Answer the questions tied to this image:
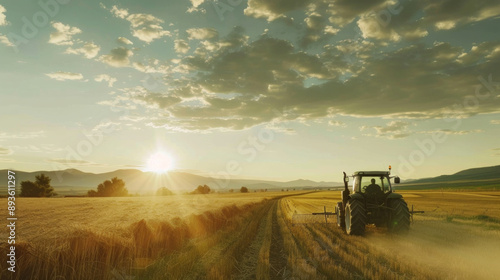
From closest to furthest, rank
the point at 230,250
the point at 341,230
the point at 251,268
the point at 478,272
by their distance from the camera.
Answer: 1. the point at 478,272
2. the point at 251,268
3. the point at 230,250
4. the point at 341,230

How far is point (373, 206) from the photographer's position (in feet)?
48.2

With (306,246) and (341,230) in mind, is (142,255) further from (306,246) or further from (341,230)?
(341,230)

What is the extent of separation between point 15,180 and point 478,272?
11944 mm

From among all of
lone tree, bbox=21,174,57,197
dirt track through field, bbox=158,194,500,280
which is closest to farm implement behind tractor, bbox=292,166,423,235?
dirt track through field, bbox=158,194,500,280

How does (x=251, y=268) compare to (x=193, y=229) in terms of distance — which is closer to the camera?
(x=251, y=268)

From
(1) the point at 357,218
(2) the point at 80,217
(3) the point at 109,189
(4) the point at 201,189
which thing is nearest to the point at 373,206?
(1) the point at 357,218

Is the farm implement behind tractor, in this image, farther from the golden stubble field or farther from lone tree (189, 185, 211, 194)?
lone tree (189, 185, 211, 194)

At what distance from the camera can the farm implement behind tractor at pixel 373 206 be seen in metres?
13.7

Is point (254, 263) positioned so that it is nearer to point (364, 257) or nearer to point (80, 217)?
point (364, 257)

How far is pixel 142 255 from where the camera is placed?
31.1ft

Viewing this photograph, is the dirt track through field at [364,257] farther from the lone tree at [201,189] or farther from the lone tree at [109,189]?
the lone tree at [201,189]

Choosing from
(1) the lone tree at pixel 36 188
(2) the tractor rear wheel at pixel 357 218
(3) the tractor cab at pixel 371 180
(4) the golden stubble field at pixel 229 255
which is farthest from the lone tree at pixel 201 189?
(2) the tractor rear wheel at pixel 357 218

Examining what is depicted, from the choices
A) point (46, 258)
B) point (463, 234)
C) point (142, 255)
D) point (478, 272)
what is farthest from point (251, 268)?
point (463, 234)

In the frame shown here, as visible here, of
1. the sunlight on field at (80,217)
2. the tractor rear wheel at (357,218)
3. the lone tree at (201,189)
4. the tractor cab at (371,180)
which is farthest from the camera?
the lone tree at (201,189)
